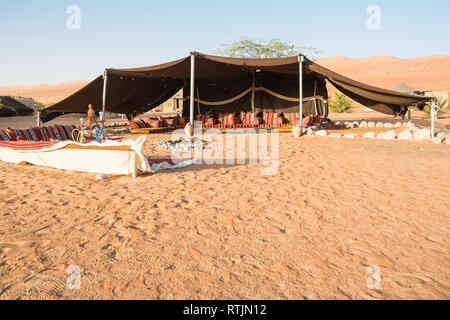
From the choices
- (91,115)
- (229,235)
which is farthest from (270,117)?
(229,235)

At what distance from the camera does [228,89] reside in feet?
43.2

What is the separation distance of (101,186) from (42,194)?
2.34ft

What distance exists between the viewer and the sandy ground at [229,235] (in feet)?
6.63

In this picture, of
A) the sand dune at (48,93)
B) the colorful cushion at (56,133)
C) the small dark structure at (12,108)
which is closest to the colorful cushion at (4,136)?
the colorful cushion at (56,133)

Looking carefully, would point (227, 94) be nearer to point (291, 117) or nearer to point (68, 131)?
point (291, 117)

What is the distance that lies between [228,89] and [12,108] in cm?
1618

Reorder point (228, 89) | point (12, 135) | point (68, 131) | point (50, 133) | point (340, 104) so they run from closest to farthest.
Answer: point (12, 135)
point (50, 133)
point (68, 131)
point (228, 89)
point (340, 104)

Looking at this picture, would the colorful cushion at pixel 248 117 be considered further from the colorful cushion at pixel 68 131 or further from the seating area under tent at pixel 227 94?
the colorful cushion at pixel 68 131

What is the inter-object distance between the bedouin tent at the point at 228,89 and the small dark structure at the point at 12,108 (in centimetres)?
1254

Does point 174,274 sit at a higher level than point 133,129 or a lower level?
lower
